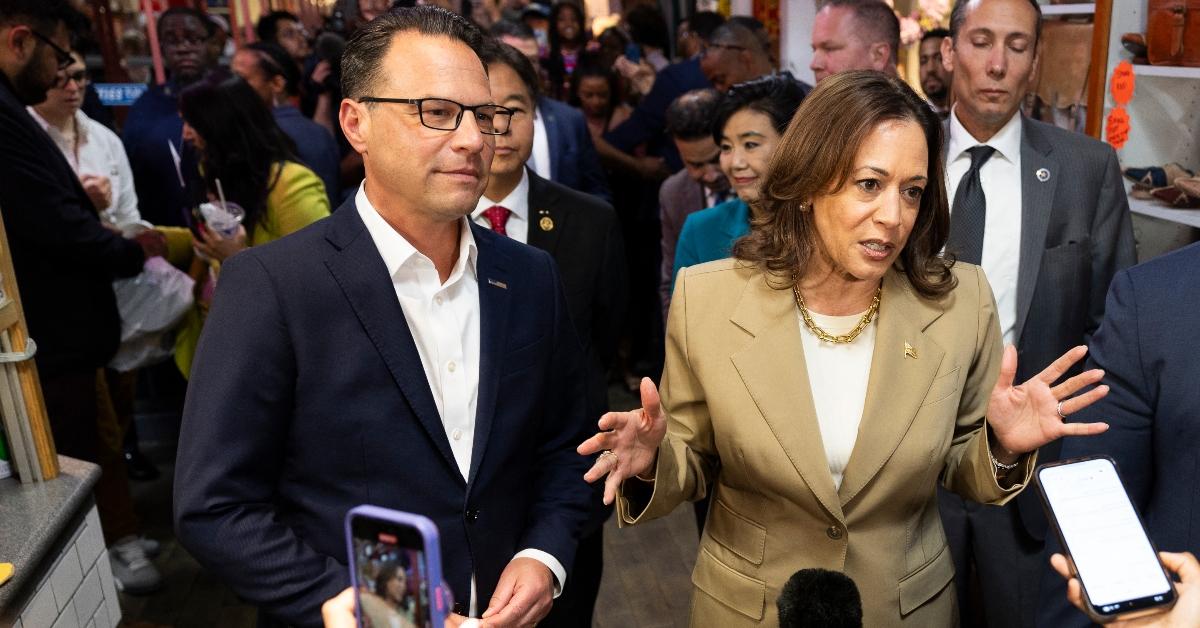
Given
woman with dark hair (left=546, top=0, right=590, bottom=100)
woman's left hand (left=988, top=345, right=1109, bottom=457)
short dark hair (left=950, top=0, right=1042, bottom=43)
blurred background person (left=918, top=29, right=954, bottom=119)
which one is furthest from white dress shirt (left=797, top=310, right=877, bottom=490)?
woman with dark hair (left=546, top=0, right=590, bottom=100)

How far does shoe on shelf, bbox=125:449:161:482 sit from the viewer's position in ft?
15.9

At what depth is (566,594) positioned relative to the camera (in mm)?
2316

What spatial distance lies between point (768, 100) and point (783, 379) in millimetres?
1192

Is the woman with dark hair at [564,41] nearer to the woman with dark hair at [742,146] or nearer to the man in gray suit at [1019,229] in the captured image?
the woman with dark hair at [742,146]

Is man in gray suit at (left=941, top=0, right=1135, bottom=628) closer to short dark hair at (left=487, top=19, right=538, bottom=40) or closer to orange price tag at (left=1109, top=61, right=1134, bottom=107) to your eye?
orange price tag at (left=1109, top=61, right=1134, bottom=107)

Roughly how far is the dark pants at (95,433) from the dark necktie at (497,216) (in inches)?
54.8

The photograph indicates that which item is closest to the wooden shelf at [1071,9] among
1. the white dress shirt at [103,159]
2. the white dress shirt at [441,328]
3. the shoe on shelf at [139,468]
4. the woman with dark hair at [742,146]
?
the woman with dark hair at [742,146]

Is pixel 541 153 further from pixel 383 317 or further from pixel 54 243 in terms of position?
pixel 383 317

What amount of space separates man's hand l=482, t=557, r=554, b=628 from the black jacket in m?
2.13

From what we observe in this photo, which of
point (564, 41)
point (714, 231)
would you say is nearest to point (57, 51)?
point (714, 231)

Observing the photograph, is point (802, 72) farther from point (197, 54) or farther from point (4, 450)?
point (4, 450)

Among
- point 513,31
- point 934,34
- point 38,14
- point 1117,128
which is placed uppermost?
point 38,14

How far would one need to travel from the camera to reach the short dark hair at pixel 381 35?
1552mm

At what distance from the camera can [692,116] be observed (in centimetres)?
344
